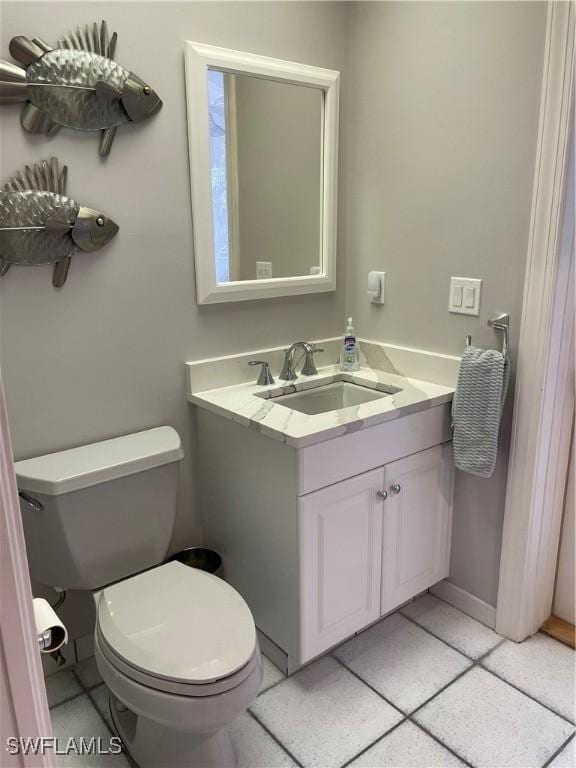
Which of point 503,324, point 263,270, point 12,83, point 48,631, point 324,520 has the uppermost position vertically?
point 12,83

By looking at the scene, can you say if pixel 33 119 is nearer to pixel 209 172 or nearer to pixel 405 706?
pixel 209 172

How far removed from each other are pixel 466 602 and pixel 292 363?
1.06 metres

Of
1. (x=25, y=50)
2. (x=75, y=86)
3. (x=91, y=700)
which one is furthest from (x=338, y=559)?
(x=25, y=50)

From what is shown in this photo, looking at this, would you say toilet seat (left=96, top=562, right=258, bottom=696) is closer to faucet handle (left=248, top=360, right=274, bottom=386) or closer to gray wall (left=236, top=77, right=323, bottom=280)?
faucet handle (left=248, top=360, right=274, bottom=386)

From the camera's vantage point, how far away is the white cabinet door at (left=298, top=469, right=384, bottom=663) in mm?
1625

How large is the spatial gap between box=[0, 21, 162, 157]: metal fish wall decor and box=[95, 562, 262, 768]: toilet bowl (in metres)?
1.22

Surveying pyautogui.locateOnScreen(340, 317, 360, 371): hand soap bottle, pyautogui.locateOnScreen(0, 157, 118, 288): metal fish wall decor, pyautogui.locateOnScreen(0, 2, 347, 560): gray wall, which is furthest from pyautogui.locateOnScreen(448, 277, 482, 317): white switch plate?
pyautogui.locateOnScreen(0, 157, 118, 288): metal fish wall decor

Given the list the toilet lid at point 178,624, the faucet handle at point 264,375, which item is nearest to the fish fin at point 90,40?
the faucet handle at point 264,375

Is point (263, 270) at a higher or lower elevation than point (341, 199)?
lower

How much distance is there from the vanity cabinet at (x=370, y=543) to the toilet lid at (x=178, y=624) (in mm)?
277

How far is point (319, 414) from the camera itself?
5.62 ft

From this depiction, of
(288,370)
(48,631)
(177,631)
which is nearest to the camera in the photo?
(48,631)

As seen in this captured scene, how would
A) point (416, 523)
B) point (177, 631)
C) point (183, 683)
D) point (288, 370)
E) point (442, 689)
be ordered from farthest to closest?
1. point (288, 370)
2. point (416, 523)
3. point (442, 689)
4. point (177, 631)
5. point (183, 683)

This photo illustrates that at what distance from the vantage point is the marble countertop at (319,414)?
1.57 m
